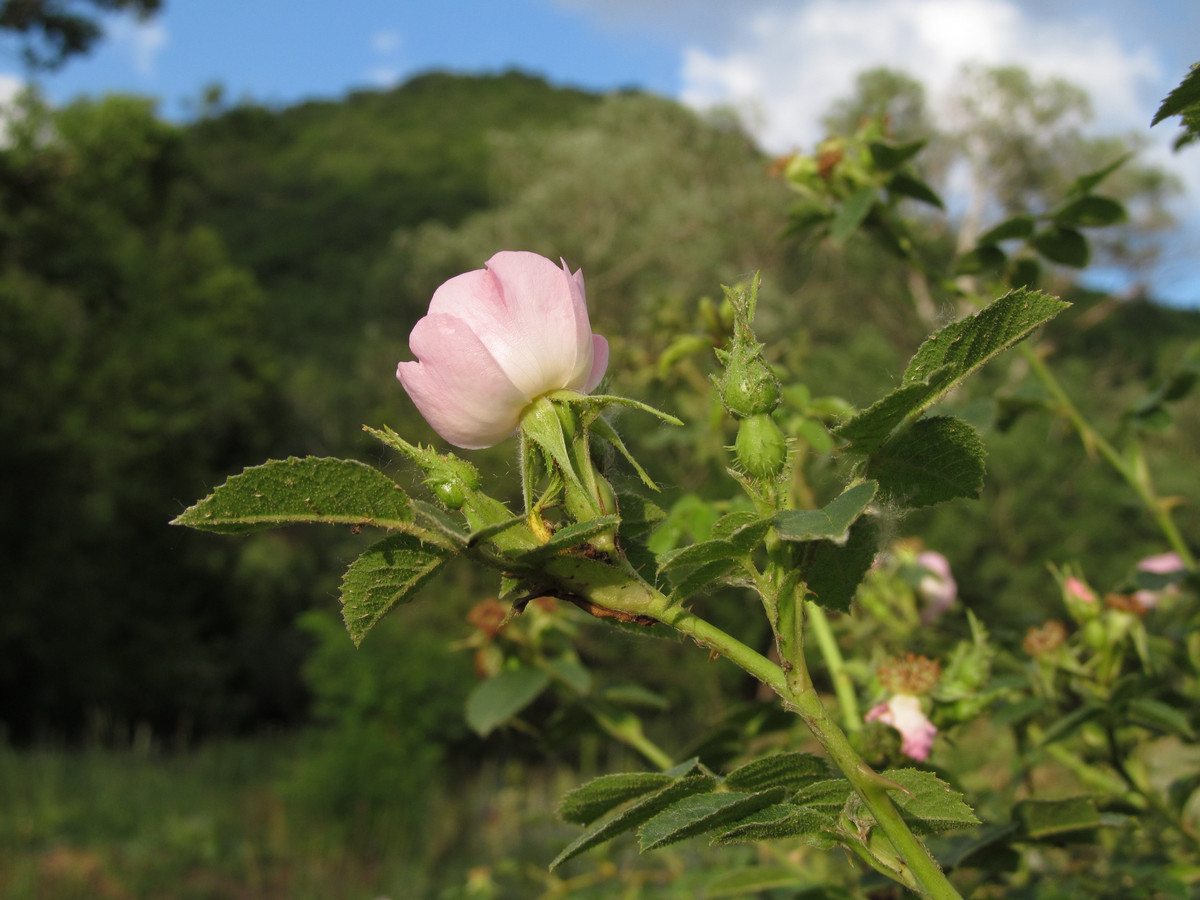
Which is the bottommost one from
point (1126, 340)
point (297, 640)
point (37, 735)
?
point (37, 735)

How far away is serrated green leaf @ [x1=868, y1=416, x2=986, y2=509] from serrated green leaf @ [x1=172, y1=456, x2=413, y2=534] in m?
0.15

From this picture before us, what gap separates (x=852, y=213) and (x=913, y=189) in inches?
2.4

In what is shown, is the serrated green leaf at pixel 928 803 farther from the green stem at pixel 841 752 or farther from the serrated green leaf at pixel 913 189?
the serrated green leaf at pixel 913 189

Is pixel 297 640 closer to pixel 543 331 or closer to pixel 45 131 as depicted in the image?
pixel 45 131

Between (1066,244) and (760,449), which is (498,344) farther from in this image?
(1066,244)

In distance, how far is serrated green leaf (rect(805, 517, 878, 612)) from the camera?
0.29 meters

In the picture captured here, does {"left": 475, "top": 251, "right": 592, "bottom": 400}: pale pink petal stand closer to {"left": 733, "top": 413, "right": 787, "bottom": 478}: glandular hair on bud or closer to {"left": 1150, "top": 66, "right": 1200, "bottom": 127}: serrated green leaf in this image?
{"left": 733, "top": 413, "right": 787, "bottom": 478}: glandular hair on bud

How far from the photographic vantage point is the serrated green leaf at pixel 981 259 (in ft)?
2.05

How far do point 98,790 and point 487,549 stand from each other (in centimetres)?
509

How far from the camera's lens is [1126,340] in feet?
29.0

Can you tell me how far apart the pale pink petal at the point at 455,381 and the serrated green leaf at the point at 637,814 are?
125 millimetres

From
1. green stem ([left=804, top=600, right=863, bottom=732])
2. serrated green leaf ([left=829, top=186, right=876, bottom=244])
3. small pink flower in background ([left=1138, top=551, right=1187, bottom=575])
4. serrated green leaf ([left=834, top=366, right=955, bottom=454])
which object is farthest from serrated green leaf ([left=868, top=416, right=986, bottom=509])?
small pink flower in background ([left=1138, top=551, right=1187, bottom=575])

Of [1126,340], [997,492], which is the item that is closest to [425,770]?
[997,492]

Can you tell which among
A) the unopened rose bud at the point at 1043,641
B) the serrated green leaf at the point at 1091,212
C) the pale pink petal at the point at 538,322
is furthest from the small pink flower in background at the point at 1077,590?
the pale pink petal at the point at 538,322
